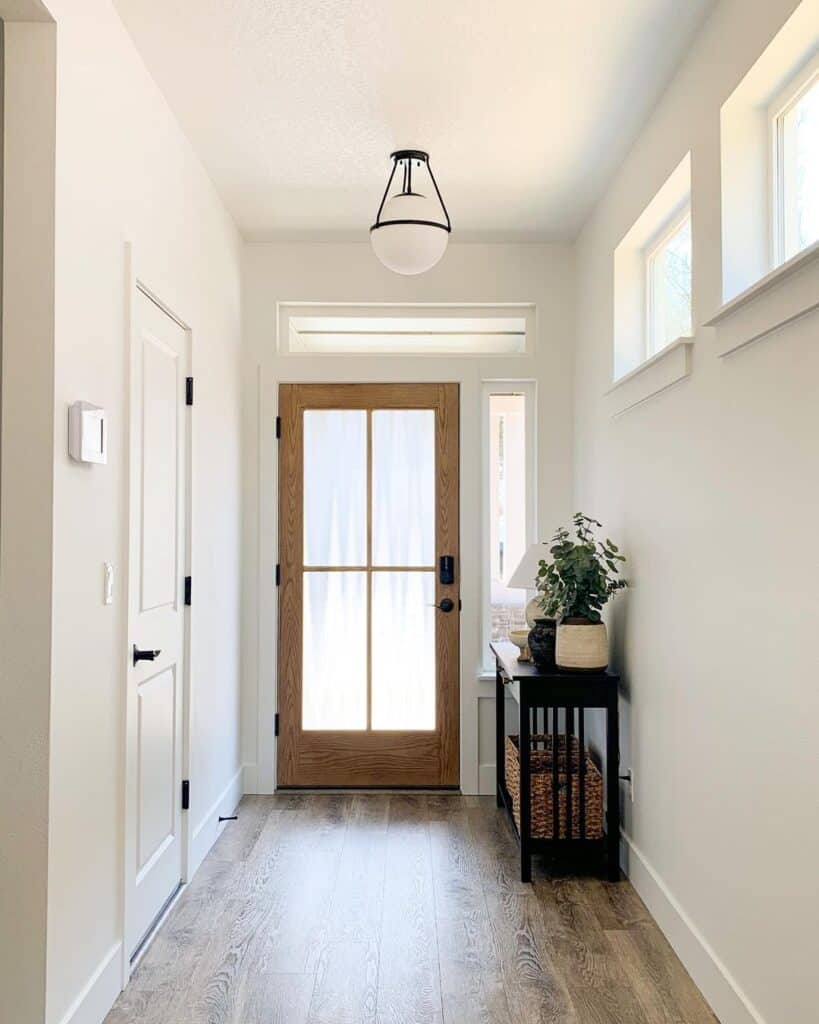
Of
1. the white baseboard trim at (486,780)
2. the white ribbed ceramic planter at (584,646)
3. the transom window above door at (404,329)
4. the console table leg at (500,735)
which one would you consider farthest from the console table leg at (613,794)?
the transom window above door at (404,329)

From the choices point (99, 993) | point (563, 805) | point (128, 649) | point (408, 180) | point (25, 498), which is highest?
point (408, 180)

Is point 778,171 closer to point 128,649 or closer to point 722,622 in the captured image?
point 722,622

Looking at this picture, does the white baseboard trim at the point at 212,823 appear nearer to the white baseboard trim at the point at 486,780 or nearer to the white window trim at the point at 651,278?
the white baseboard trim at the point at 486,780

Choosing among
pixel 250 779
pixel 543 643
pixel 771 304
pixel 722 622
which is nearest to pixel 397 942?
pixel 543 643

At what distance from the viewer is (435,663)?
4.23 meters

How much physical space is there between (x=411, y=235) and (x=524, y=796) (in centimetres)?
209

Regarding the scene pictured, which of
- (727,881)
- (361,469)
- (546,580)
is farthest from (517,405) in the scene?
(727,881)

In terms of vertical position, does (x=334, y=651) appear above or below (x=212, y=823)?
above

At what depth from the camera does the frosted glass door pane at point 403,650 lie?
4.23 m

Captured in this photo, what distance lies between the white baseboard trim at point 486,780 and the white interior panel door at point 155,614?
1.63 m

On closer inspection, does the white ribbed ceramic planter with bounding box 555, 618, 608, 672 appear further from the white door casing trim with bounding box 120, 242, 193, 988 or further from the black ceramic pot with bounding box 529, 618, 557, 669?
the white door casing trim with bounding box 120, 242, 193, 988

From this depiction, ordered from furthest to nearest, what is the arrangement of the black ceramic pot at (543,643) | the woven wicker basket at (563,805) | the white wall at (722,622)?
the black ceramic pot at (543,643) → the woven wicker basket at (563,805) → the white wall at (722,622)

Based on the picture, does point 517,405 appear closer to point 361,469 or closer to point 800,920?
point 361,469

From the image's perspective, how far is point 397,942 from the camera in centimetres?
265
